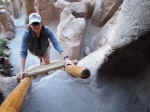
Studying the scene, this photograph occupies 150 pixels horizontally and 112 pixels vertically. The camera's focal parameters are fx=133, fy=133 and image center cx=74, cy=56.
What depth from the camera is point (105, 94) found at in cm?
146

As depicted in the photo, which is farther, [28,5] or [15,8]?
[15,8]

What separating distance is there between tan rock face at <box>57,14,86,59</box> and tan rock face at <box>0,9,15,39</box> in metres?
4.52

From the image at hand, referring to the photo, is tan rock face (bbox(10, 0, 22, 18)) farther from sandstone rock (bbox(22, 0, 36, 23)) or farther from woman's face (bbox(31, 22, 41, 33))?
woman's face (bbox(31, 22, 41, 33))

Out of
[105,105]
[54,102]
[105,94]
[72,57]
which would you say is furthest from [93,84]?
[72,57]

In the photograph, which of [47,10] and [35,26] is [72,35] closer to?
[35,26]

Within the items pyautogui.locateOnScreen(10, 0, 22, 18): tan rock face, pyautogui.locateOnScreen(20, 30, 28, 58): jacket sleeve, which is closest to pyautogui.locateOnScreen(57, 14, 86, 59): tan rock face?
pyautogui.locateOnScreen(20, 30, 28, 58): jacket sleeve

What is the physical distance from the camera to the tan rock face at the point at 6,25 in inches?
284

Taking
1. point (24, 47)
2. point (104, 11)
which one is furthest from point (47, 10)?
point (24, 47)

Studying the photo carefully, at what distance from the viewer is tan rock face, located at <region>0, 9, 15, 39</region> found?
7215mm

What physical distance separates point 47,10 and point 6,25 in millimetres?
2706

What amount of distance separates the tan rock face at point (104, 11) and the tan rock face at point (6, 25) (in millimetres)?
5185

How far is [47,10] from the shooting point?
21.7 feet

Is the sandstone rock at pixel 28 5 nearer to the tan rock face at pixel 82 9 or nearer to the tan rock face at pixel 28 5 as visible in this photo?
the tan rock face at pixel 28 5

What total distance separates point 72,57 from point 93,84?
2804mm
